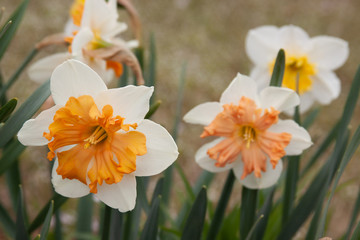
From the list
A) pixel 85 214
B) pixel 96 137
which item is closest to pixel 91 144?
pixel 96 137

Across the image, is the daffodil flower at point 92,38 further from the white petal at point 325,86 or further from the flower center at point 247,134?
the white petal at point 325,86

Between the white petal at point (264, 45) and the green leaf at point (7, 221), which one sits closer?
the green leaf at point (7, 221)

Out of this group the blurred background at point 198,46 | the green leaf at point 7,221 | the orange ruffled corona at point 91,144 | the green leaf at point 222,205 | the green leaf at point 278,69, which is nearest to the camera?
the orange ruffled corona at point 91,144

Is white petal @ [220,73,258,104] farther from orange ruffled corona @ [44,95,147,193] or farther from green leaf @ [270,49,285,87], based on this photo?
orange ruffled corona @ [44,95,147,193]

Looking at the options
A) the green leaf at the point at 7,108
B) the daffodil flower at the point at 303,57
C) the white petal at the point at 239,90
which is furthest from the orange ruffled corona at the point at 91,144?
the daffodil flower at the point at 303,57

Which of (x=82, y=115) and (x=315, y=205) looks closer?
(x=82, y=115)

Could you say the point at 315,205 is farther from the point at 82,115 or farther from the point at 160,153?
the point at 82,115

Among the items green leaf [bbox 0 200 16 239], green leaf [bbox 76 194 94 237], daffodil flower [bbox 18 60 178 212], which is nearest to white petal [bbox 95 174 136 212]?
daffodil flower [bbox 18 60 178 212]

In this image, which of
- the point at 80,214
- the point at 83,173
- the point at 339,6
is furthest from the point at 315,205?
the point at 339,6
